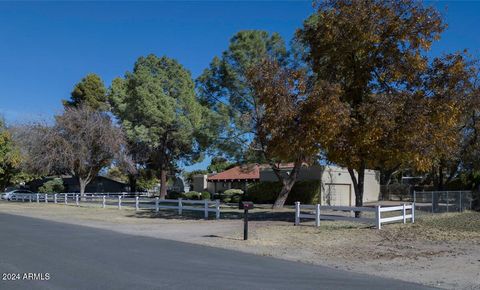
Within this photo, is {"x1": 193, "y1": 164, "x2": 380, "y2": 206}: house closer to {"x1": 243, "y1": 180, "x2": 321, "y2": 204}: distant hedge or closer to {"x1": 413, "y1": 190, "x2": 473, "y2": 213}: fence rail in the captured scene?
{"x1": 243, "y1": 180, "x2": 321, "y2": 204}: distant hedge

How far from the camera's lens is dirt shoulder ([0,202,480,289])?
445 inches

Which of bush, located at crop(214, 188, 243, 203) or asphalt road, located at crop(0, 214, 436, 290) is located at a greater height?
asphalt road, located at crop(0, 214, 436, 290)

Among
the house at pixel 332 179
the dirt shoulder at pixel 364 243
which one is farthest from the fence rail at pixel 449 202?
the house at pixel 332 179

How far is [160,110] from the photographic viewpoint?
46.9 meters

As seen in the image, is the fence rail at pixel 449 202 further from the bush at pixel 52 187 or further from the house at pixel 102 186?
the house at pixel 102 186

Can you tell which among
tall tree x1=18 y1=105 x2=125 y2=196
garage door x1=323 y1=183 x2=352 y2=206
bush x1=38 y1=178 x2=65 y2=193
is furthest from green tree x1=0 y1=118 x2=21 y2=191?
garage door x1=323 y1=183 x2=352 y2=206

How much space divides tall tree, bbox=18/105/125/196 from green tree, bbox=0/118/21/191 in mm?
2946

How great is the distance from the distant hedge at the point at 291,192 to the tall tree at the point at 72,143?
42.4ft

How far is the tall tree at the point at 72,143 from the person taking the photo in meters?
44.0

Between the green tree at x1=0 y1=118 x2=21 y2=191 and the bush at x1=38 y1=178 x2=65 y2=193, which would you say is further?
the bush at x1=38 y1=178 x2=65 y2=193

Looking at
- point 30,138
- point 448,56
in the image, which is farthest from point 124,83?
point 448,56

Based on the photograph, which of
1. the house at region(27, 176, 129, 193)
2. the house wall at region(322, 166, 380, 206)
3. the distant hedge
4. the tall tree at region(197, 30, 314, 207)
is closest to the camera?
the tall tree at region(197, 30, 314, 207)

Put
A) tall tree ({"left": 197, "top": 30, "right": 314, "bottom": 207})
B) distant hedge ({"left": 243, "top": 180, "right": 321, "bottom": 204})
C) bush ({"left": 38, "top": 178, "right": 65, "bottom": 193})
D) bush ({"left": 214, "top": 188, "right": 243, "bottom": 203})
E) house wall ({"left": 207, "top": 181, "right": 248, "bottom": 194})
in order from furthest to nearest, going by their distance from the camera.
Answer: bush ({"left": 38, "top": 178, "right": 65, "bottom": 193})
house wall ({"left": 207, "top": 181, "right": 248, "bottom": 194})
bush ({"left": 214, "top": 188, "right": 243, "bottom": 203})
distant hedge ({"left": 243, "top": 180, "right": 321, "bottom": 204})
tall tree ({"left": 197, "top": 30, "right": 314, "bottom": 207})

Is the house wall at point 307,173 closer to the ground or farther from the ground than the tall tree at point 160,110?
closer to the ground
